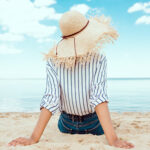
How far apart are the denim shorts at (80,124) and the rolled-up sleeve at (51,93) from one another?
28 cm

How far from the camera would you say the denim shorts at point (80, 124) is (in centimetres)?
234

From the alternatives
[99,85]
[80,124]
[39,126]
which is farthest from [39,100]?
[99,85]

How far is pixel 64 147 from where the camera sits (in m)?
2.01

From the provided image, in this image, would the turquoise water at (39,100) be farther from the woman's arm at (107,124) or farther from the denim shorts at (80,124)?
the woman's arm at (107,124)

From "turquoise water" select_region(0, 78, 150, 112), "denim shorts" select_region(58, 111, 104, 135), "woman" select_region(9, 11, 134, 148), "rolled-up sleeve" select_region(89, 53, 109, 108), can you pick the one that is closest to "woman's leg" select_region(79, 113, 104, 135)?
"denim shorts" select_region(58, 111, 104, 135)

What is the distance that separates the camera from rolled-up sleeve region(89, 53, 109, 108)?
6.71 ft

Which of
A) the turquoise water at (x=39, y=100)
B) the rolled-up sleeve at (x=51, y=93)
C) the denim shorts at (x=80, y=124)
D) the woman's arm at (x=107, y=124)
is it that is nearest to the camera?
the woman's arm at (x=107, y=124)

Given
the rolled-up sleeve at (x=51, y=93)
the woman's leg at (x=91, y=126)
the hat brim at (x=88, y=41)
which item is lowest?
the woman's leg at (x=91, y=126)

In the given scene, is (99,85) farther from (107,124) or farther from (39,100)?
(39,100)

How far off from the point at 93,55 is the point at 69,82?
12.8 inches

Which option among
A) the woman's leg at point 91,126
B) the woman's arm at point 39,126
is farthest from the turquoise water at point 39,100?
the woman's arm at point 39,126

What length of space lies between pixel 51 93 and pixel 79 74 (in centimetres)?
30

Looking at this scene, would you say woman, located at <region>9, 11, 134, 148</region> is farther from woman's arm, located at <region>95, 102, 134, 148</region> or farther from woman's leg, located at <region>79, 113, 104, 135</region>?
woman's leg, located at <region>79, 113, 104, 135</region>

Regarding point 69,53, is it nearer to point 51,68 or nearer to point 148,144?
point 51,68
